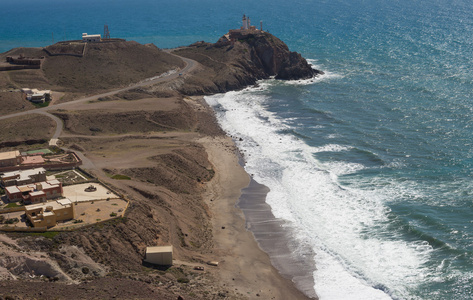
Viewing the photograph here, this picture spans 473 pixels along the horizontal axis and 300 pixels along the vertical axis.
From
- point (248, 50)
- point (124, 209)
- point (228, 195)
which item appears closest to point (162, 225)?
point (124, 209)

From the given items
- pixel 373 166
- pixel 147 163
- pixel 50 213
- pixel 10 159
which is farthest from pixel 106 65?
pixel 50 213

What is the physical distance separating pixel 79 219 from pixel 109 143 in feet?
114

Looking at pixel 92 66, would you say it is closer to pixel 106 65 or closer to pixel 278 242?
pixel 106 65

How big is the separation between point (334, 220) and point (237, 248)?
42.1 ft

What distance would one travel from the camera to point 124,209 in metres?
52.8

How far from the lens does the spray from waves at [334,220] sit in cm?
5088

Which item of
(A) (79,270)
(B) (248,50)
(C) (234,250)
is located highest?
(B) (248,50)

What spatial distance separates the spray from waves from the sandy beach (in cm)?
323

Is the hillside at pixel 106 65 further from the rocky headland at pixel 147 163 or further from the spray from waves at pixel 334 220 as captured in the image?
the spray from waves at pixel 334 220

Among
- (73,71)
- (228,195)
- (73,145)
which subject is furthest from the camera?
(73,71)

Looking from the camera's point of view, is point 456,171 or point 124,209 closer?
point 124,209

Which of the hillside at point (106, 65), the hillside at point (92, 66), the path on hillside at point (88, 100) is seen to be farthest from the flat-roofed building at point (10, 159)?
the hillside at point (106, 65)

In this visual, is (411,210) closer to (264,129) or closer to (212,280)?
(212,280)

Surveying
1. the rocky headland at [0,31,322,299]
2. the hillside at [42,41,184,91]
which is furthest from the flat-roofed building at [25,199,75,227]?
the hillside at [42,41,184,91]
